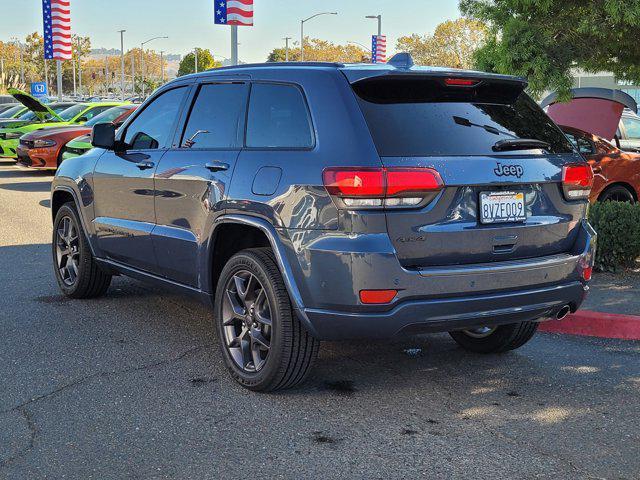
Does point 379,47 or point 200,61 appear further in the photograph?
point 200,61

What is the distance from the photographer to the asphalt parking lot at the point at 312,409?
399cm

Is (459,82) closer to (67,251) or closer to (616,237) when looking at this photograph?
(616,237)

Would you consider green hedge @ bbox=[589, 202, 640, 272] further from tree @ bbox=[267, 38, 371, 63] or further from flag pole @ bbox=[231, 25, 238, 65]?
tree @ bbox=[267, 38, 371, 63]

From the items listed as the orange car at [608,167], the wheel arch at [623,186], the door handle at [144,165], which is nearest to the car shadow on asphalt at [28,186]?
the orange car at [608,167]

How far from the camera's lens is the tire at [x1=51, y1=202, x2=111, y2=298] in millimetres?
7160

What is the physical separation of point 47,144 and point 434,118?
52.1 feet

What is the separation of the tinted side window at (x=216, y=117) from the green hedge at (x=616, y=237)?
4124 millimetres

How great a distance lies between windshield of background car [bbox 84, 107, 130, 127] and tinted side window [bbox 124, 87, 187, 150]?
44.6ft

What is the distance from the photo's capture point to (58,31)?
36.2 metres

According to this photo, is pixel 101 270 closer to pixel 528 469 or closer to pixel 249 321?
pixel 249 321

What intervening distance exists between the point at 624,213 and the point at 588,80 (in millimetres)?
41472

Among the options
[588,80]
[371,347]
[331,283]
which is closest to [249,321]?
[331,283]

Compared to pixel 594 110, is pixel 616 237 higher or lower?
lower

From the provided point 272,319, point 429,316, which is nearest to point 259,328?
point 272,319
